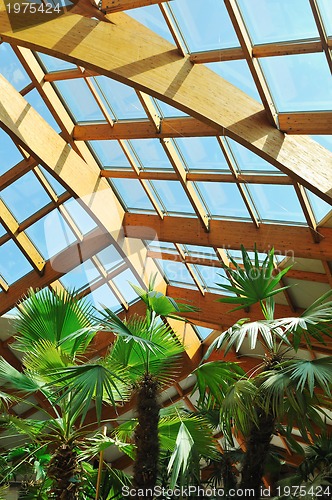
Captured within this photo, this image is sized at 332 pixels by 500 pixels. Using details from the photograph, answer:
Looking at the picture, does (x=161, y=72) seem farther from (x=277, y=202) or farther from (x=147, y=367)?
(x=147, y=367)

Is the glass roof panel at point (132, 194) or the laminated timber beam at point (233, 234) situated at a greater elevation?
the glass roof panel at point (132, 194)

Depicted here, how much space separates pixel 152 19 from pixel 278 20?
59.1 inches

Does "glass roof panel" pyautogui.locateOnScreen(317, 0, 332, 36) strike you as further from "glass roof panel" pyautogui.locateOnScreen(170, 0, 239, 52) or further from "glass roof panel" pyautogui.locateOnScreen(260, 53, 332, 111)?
"glass roof panel" pyautogui.locateOnScreen(170, 0, 239, 52)

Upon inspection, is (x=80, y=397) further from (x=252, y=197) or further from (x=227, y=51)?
(x=252, y=197)

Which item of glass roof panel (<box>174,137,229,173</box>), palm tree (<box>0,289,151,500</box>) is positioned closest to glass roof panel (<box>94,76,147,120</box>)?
glass roof panel (<box>174,137,229,173</box>)

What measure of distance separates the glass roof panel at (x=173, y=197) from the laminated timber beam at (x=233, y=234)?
0.14m

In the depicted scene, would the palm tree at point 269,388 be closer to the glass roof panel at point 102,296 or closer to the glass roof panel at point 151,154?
the glass roof panel at point 151,154

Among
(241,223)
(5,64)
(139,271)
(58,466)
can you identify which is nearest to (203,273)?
(139,271)

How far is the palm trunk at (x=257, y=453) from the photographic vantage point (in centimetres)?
541

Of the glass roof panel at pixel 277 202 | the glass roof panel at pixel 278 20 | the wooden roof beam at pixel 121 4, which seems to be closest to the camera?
the glass roof panel at pixel 278 20

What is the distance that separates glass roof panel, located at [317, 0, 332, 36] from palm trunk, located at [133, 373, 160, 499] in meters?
3.53

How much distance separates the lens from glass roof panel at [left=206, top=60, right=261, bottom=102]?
7.21 m

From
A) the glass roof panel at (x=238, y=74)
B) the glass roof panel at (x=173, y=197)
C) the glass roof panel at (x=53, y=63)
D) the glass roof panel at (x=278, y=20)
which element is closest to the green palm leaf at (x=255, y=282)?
the glass roof panel at (x=278, y=20)

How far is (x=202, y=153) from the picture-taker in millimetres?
8844
